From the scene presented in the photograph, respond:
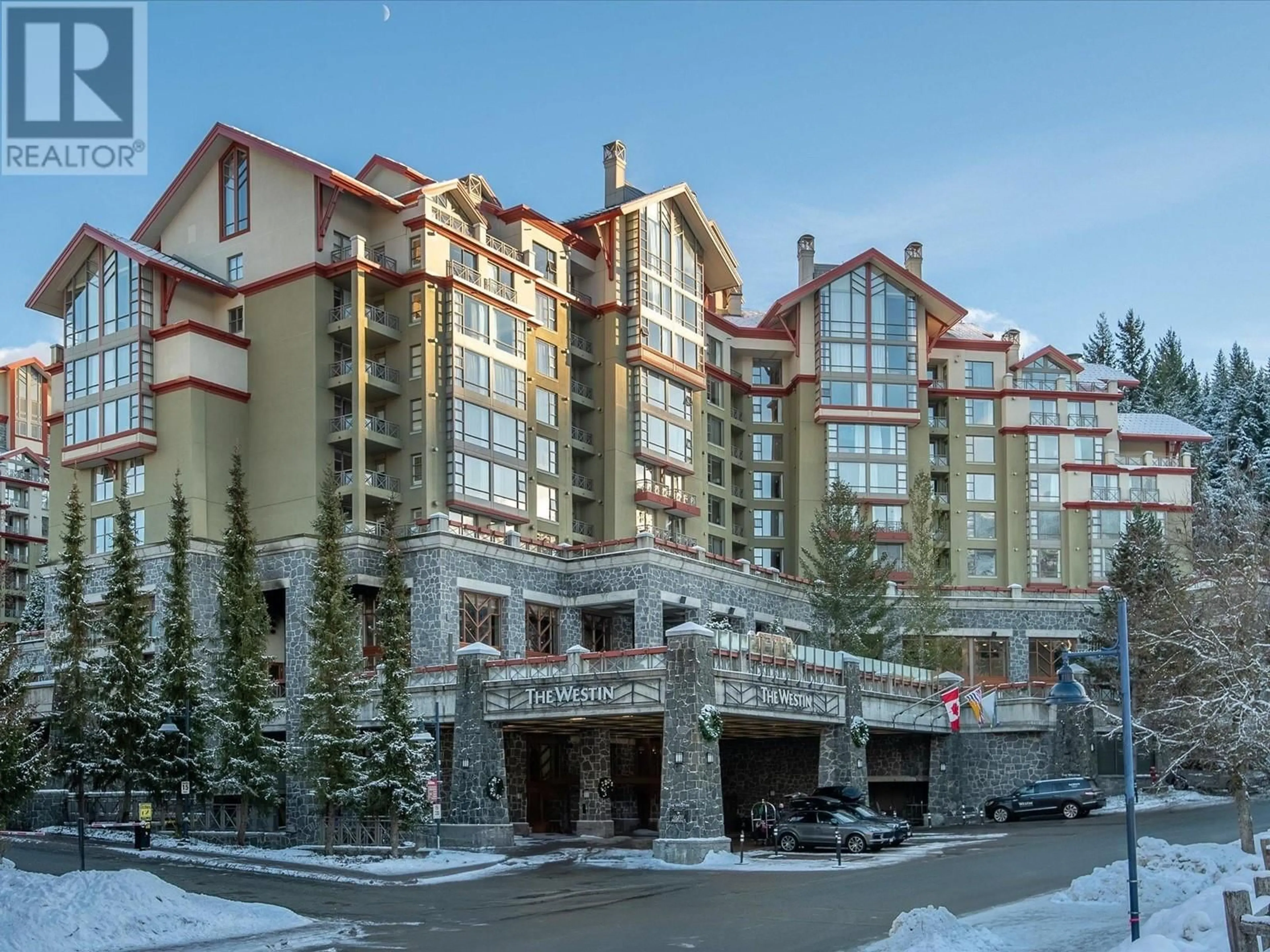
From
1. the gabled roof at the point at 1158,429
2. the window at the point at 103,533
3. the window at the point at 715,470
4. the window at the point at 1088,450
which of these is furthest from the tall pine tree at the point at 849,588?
the window at the point at 103,533

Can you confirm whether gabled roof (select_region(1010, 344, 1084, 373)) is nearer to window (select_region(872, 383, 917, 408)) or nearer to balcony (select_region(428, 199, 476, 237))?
window (select_region(872, 383, 917, 408))

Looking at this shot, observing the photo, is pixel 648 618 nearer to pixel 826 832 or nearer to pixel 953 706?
pixel 953 706

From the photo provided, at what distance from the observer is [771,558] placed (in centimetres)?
9019

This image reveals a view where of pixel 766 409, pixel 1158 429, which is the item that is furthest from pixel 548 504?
pixel 1158 429

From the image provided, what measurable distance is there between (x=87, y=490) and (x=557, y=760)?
86.8 feet

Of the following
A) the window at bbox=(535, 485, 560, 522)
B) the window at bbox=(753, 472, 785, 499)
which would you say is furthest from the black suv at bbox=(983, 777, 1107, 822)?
the window at bbox=(753, 472, 785, 499)

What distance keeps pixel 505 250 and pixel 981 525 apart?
3888cm

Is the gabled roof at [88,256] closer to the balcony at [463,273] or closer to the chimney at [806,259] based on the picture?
the balcony at [463,273]

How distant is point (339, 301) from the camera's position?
65.3 meters

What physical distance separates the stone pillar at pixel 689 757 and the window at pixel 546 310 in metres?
28.4

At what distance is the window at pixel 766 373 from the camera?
3610 inches

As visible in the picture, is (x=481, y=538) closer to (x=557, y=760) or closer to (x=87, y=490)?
(x=557, y=760)

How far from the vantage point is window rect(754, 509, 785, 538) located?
90.0 metres

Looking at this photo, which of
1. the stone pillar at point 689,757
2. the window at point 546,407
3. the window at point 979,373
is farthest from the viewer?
the window at point 979,373
